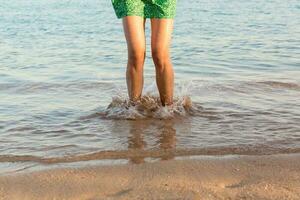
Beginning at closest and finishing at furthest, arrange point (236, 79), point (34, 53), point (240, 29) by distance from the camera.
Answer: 1. point (236, 79)
2. point (34, 53)
3. point (240, 29)

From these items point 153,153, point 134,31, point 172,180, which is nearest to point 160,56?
→ point 134,31

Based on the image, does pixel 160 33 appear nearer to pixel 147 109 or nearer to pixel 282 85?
pixel 147 109

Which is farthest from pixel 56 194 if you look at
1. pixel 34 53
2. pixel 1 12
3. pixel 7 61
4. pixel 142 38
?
pixel 1 12

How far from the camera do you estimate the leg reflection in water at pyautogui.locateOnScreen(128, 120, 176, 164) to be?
3447 mm

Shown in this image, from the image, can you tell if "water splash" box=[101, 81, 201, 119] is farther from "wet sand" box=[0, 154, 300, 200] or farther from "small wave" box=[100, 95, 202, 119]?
"wet sand" box=[0, 154, 300, 200]

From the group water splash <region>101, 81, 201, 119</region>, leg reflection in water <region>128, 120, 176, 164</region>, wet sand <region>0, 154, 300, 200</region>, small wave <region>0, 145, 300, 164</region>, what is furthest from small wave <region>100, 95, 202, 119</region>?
wet sand <region>0, 154, 300, 200</region>

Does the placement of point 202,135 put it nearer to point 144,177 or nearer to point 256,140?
point 256,140

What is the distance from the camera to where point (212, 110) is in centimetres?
476

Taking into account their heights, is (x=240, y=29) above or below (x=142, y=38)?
below

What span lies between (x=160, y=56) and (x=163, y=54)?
0.10 feet

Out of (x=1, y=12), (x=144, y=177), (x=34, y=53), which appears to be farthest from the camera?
(x=1, y=12)

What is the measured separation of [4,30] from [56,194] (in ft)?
32.0

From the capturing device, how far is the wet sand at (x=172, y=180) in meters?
2.71

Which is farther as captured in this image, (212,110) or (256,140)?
(212,110)
